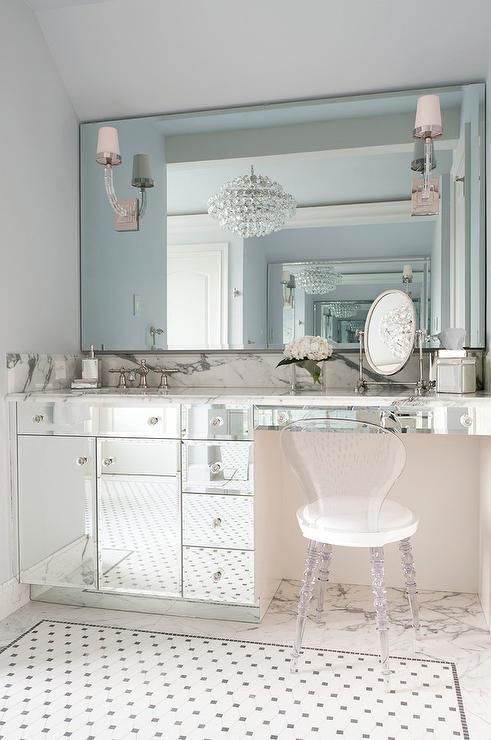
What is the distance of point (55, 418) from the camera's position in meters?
2.34

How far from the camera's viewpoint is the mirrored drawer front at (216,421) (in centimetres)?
218

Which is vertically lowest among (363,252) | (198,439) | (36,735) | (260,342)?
(36,735)

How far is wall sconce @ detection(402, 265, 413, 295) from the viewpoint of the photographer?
8.30 ft

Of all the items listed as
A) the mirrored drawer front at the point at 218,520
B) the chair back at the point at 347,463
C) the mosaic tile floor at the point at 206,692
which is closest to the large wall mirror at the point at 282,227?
the mirrored drawer front at the point at 218,520

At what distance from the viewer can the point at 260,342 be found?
2.69 meters

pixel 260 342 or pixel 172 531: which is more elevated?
pixel 260 342

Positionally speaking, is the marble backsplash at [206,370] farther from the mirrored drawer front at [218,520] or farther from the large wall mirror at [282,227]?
the mirrored drawer front at [218,520]

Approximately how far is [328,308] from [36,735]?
1826 millimetres

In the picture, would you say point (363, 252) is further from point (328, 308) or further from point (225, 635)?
point (225, 635)

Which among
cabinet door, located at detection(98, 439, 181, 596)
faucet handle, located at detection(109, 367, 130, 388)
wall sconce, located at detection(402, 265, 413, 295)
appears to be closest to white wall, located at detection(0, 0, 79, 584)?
faucet handle, located at detection(109, 367, 130, 388)

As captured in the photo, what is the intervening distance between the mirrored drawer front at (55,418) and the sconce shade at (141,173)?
1105 millimetres

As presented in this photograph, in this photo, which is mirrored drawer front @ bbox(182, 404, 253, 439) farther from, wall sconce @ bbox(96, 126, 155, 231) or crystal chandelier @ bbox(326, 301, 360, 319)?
wall sconce @ bbox(96, 126, 155, 231)

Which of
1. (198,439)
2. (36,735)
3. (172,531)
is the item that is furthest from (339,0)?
(36,735)

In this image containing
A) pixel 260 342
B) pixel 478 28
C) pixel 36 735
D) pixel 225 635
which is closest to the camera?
pixel 36 735
